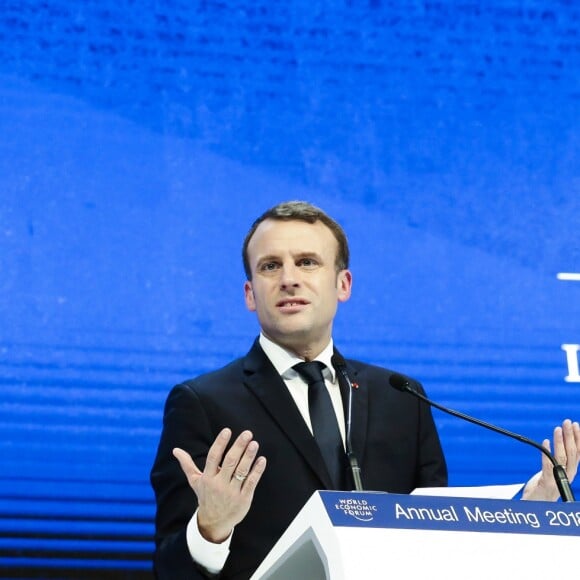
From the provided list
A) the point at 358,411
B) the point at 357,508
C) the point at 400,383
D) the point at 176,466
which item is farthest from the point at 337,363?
the point at 357,508

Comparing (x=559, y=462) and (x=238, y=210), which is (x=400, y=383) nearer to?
(x=559, y=462)

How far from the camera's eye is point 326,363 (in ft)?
8.76

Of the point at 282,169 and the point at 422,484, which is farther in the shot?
the point at 282,169

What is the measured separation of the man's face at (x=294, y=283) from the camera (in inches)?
103

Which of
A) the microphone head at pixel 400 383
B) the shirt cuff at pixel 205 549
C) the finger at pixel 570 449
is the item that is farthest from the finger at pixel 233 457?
the finger at pixel 570 449

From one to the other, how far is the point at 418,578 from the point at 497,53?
8.91ft

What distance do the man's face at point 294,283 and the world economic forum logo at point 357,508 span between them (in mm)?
1215

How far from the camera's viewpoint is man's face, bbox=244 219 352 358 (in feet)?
8.58

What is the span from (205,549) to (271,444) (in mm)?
533

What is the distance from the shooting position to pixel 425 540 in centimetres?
139

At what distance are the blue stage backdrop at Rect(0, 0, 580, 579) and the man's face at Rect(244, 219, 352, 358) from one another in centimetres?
63

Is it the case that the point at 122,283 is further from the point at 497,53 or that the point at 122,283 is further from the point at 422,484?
the point at 497,53

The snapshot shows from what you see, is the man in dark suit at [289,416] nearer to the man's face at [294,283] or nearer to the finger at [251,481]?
the man's face at [294,283]

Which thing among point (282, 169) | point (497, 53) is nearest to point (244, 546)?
point (282, 169)
